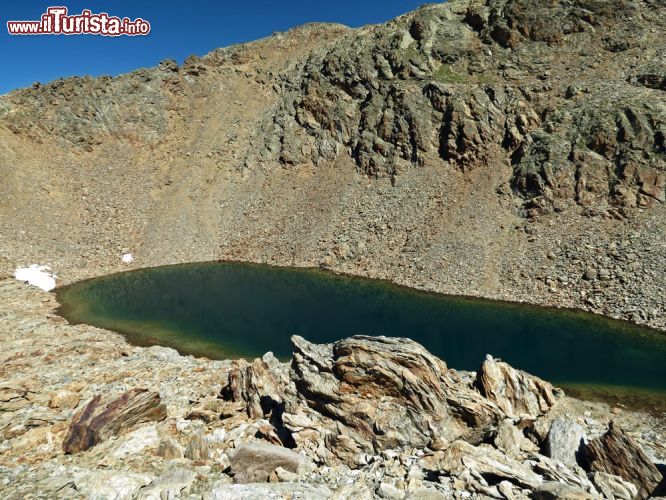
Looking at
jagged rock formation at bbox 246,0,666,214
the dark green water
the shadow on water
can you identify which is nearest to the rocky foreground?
the shadow on water

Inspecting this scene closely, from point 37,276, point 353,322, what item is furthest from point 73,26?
point 353,322

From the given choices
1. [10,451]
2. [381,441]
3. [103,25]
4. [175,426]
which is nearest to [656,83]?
[381,441]

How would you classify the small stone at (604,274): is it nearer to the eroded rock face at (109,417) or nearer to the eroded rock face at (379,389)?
the eroded rock face at (379,389)

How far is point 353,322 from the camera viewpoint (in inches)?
1371

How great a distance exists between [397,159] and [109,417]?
51777 mm

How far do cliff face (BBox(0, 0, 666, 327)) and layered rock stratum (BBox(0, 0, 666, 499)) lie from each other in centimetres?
33

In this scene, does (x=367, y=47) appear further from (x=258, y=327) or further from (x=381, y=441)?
(x=381, y=441)

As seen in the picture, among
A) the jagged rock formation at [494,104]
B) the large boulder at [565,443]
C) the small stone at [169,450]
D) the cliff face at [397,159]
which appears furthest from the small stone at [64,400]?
the jagged rock formation at [494,104]

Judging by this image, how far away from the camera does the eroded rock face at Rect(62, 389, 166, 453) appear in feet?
49.2

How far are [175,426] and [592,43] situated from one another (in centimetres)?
6749

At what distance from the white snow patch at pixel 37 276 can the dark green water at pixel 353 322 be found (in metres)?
2.42

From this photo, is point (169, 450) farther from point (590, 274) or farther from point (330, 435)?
point (590, 274)

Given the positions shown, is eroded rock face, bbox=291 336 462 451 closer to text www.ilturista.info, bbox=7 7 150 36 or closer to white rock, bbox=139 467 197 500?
white rock, bbox=139 467 197 500

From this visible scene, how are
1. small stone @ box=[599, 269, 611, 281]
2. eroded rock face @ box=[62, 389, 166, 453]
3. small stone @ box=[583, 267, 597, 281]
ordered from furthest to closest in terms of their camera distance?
small stone @ box=[583, 267, 597, 281] < small stone @ box=[599, 269, 611, 281] < eroded rock face @ box=[62, 389, 166, 453]
